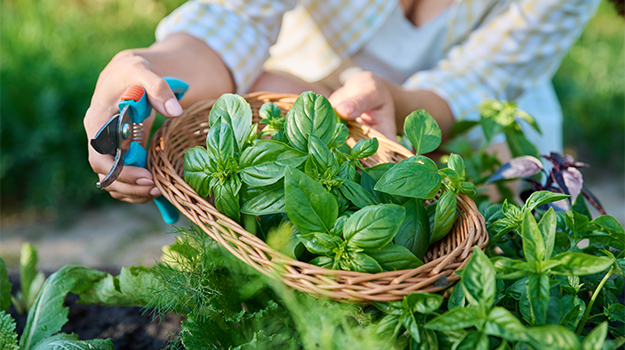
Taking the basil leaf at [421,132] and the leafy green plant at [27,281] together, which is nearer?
the basil leaf at [421,132]

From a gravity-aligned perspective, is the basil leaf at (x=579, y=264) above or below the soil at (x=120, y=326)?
above

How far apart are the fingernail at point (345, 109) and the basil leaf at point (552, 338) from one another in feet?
1.49

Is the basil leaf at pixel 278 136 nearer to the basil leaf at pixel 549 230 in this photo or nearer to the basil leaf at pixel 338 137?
the basil leaf at pixel 338 137

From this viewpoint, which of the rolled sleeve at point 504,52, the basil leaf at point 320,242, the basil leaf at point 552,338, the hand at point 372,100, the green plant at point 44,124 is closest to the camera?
the basil leaf at point 552,338

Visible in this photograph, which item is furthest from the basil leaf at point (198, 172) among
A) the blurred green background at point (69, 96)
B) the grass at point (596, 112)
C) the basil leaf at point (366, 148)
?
the grass at point (596, 112)

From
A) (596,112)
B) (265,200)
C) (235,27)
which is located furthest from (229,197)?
(596,112)

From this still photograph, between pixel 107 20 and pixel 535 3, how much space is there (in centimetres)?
277

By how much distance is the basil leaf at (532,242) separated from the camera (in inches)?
17.5

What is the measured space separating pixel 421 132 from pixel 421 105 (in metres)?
0.44

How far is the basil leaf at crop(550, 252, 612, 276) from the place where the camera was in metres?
0.42

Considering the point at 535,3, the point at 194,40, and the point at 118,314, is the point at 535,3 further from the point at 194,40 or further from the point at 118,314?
the point at 118,314

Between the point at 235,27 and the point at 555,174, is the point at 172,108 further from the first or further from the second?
the point at 555,174

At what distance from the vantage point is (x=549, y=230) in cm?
48

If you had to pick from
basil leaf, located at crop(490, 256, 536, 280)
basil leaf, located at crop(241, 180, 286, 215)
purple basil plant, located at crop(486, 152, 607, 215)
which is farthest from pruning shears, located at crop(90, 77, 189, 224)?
purple basil plant, located at crop(486, 152, 607, 215)
